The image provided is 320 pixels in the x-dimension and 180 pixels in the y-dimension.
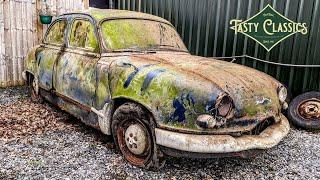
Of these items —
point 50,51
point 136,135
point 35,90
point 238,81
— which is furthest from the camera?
point 35,90

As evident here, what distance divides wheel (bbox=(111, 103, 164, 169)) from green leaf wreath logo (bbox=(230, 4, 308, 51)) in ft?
12.2

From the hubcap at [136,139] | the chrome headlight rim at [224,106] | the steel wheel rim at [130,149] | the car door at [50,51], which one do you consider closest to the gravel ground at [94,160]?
the steel wheel rim at [130,149]

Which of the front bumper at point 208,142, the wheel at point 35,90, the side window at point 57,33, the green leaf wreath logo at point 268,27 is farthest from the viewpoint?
the green leaf wreath logo at point 268,27

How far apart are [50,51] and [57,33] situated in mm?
347

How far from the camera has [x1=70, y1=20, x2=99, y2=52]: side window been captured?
4578mm

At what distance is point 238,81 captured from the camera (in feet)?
12.0

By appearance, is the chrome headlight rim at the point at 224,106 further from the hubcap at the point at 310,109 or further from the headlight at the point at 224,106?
the hubcap at the point at 310,109

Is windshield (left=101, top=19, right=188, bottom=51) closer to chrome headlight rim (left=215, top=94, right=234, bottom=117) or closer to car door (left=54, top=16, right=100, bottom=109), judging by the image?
car door (left=54, top=16, right=100, bottom=109)

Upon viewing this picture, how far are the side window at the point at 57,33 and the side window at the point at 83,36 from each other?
1.24 ft

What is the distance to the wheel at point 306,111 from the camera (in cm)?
556

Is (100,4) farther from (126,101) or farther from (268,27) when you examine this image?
(126,101)

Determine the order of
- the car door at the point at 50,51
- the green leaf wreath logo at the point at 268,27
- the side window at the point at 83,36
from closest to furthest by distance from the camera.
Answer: the side window at the point at 83,36
the car door at the point at 50,51
the green leaf wreath logo at the point at 268,27

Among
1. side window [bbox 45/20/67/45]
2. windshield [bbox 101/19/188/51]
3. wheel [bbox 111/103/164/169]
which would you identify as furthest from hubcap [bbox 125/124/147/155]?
side window [bbox 45/20/67/45]

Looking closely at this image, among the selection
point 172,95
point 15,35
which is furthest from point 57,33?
point 172,95
